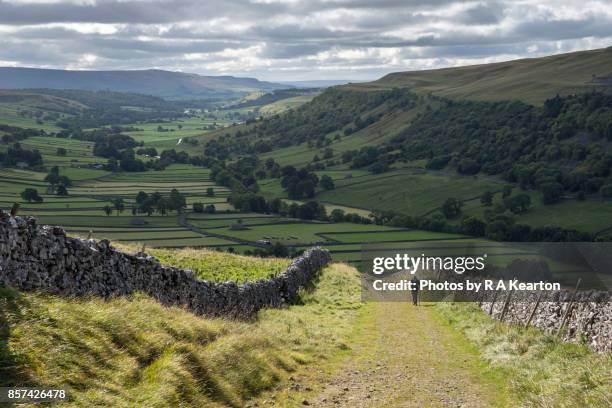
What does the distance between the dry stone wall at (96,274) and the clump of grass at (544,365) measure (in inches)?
307

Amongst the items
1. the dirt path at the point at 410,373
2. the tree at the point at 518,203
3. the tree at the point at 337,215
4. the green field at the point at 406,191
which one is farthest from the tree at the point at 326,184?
the dirt path at the point at 410,373

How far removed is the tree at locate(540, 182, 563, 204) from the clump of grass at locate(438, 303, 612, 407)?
11179cm

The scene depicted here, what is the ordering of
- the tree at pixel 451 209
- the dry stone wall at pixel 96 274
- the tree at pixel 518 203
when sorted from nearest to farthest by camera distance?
the dry stone wall at pixel 96 274
the tree at pixel 451 209
the tree at pixel 518 203

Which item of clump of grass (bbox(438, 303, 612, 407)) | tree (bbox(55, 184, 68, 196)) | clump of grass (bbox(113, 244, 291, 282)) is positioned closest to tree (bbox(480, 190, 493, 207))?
tree (bbox(55, 184, 68, 196))

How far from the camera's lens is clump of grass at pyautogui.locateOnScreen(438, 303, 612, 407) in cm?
1198

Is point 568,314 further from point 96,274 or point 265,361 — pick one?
point 96,274

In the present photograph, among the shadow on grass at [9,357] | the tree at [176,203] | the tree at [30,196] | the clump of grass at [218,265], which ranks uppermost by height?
the shadow on grass at [9,357]

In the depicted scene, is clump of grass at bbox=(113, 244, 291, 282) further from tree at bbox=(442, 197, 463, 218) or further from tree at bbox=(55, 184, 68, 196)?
tree at bbox=(442, 197, 463, 218)

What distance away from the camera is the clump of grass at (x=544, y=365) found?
472 inches

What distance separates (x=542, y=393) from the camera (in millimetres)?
13008

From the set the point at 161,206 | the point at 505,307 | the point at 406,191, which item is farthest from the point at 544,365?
the point at 406,191

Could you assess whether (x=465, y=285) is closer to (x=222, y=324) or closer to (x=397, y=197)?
(x=222, y=324)

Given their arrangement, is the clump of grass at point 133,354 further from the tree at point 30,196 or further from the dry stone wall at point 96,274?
the tree at point 30,196

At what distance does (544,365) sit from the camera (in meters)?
15.3
